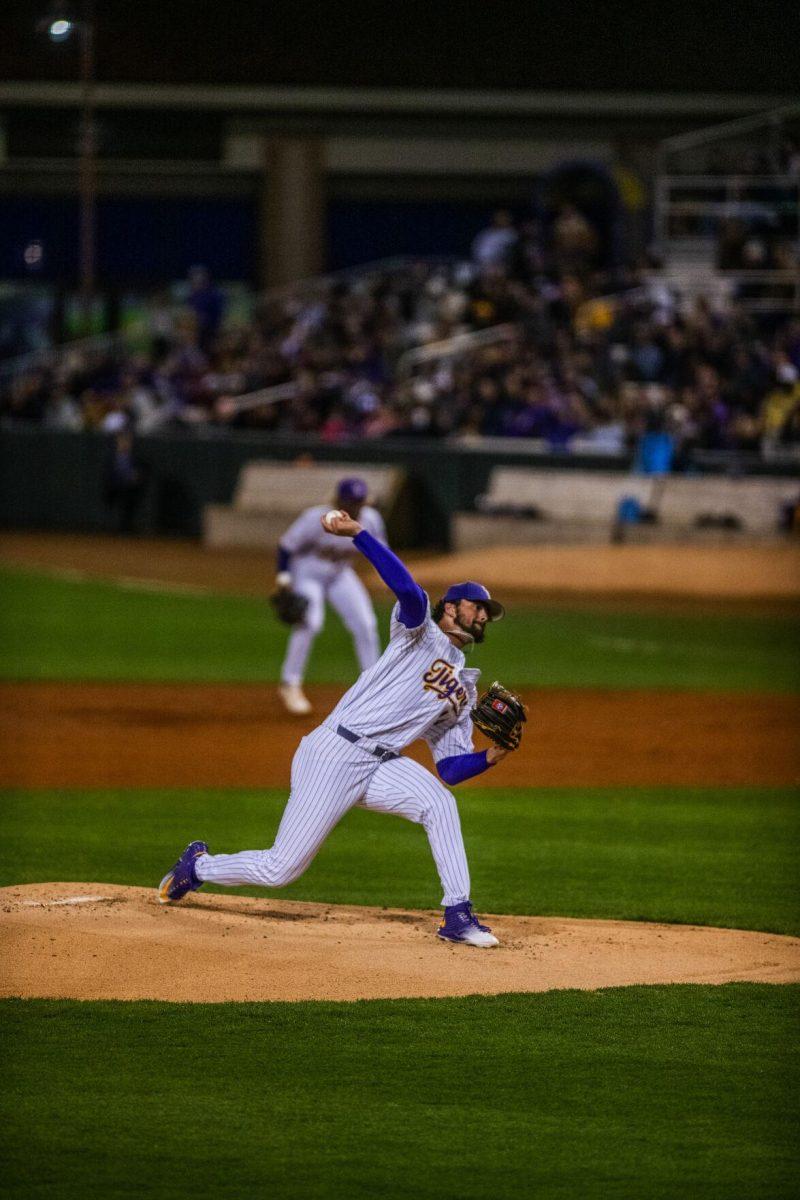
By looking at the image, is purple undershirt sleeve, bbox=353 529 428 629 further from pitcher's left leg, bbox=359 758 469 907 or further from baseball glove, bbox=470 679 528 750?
pitcher's left leg, bbox=359 758 469 907

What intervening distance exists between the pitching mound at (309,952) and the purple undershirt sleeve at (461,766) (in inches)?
26.2

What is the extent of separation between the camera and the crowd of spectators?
23109 mm

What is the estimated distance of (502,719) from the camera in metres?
6.89

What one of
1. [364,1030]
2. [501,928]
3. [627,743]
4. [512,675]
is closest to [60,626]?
[512,675]

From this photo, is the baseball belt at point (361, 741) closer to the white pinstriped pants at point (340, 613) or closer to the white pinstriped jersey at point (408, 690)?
the white pinstriped jersey at point (408, 690)

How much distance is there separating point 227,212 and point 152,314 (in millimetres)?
2620

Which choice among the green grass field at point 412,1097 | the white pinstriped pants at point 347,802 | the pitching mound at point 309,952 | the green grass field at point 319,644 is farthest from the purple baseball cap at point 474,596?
the green grass field at point 319,644

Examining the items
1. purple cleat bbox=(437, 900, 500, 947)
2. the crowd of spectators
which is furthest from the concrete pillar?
purple cleat bbox=(437, 900, 500, 947)

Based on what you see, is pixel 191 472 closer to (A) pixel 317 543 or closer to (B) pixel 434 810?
(A) pixel 317 543

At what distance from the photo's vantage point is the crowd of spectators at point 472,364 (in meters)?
23.1

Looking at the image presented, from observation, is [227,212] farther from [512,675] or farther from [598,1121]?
[598,1121]

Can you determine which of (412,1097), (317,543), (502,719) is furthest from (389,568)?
(317,543)

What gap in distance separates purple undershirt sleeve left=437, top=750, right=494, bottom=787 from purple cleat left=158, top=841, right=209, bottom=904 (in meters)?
1.06

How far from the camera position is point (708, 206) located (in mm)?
25984
